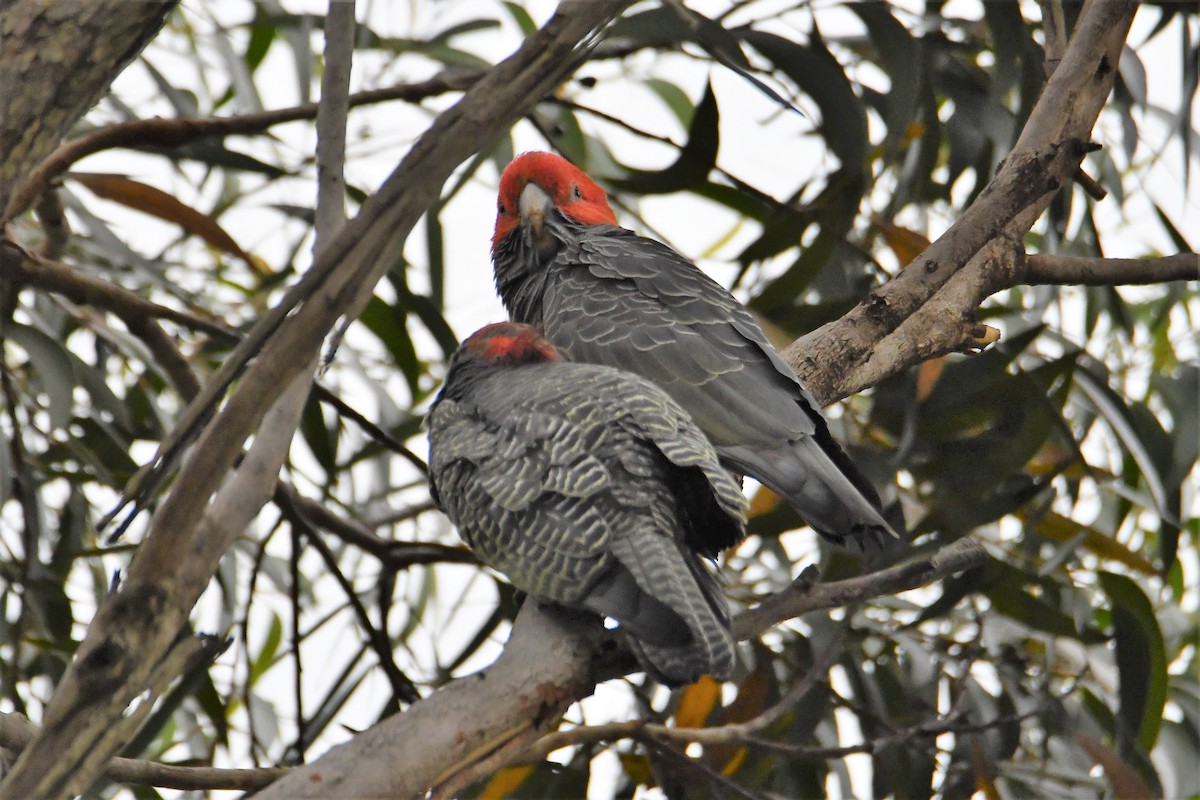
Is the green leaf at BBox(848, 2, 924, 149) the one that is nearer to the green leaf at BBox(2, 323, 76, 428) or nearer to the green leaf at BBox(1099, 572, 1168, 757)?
the green leaf at BBox(1099, 572, 1168, 757)

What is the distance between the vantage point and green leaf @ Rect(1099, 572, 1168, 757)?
2473mm

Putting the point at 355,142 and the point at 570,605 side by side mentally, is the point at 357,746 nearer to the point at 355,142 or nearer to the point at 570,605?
the point at 570,605

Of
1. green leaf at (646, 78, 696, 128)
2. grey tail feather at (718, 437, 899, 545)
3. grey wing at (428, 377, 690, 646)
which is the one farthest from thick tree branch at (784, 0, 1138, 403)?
green leaf at (646, 78, 696, 128)

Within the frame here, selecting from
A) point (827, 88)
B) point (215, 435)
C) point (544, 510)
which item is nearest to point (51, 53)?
point (215, 435)

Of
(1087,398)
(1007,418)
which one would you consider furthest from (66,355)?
(1087,398)

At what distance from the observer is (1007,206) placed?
2.04 meters

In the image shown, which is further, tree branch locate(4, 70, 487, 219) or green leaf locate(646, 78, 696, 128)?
green leaf locate(646, 78, 696, 128)

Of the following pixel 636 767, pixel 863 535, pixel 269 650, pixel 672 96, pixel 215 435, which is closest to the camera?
pixel 215 435

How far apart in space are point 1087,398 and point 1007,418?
53 cm

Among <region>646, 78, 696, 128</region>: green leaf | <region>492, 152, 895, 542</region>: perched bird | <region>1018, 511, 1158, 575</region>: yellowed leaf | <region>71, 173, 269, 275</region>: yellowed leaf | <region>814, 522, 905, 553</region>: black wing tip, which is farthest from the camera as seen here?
<region>646, 78, 696, 128</region>: green leaf

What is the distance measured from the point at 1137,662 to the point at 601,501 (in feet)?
5.20

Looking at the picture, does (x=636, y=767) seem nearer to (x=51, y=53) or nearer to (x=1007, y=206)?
(x=1007, y=206)

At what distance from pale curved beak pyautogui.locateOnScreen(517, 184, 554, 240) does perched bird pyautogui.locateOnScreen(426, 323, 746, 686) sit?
0.92 m

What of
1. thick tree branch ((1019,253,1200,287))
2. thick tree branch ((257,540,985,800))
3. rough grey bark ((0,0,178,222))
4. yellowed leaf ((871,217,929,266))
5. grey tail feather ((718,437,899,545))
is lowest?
thick tree branch ((257,540,985,800))
